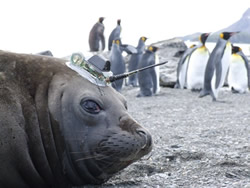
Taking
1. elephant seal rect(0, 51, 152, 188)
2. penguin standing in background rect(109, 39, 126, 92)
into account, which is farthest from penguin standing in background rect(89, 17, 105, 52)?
elephant seal rect(0, 51, 152, 188)

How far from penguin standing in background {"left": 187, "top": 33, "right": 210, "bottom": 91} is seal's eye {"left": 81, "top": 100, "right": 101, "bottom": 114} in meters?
13.9

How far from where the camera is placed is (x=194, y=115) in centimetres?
923

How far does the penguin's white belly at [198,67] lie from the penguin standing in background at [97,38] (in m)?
14.0

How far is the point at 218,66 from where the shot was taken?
13.3 meters

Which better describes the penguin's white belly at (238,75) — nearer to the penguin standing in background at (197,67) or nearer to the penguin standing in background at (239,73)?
the penguin standing in background at (239,73)

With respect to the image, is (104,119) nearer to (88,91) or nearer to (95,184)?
(88,91)

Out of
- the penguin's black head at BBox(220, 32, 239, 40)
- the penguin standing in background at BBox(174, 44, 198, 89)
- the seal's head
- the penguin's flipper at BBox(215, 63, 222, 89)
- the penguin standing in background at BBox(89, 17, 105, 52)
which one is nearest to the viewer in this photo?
the seal's head

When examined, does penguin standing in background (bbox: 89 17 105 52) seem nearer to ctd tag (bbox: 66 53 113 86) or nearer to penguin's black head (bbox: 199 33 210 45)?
penguin's black head (bbox: 199 33 210 45)

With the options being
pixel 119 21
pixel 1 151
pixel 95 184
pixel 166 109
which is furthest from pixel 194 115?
pixel 119 21

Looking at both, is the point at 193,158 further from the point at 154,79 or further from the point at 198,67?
the point at 198,67

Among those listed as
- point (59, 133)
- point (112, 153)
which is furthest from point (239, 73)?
point (59, 133)

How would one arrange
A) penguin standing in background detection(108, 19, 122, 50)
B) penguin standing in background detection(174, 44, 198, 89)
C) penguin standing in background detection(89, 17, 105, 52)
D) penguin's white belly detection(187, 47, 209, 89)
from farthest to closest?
penguin standing in background detection(108, 19, 122, 50), penguin standing in background detection(89, 17, 105, 52), penguin standing in background detection(174, 44, 198, 89), penguin's white belly detection(187, 47, 209, 89)

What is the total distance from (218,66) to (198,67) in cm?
343

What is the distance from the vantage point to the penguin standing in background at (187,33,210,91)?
16.6 meters
